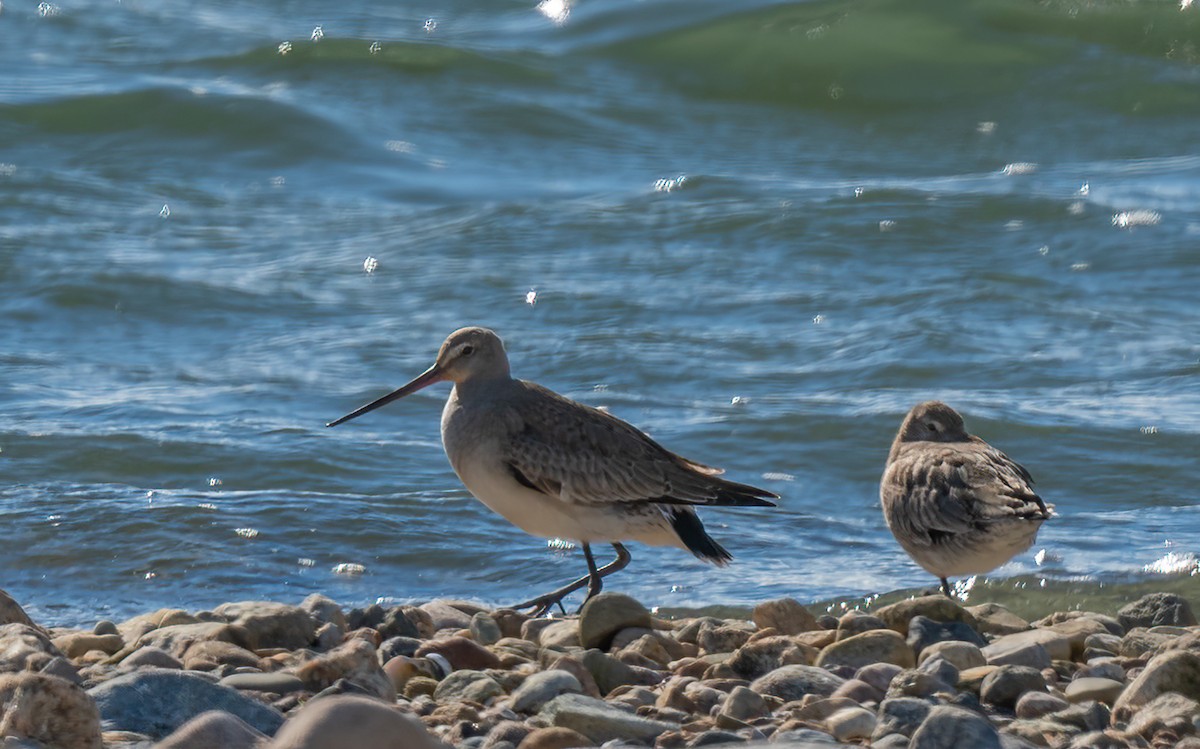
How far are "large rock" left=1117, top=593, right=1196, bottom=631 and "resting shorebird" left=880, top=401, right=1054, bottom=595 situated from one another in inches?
17.4

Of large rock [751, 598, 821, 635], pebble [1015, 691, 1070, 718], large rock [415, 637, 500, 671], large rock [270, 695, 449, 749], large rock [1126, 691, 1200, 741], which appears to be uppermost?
large rock [270, 695, 449, 749]

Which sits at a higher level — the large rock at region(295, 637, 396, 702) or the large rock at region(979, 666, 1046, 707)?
the large rock at region(295, 637, 396, 702)

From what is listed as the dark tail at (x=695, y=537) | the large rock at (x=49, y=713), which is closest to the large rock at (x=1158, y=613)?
the dark tail at (x=695, y=537)

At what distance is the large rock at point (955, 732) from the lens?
13.7ft

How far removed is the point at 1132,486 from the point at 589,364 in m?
3.57

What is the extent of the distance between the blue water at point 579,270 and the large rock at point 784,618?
1331mm

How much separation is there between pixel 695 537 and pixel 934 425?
4.13 feet

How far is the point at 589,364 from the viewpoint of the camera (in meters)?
11.3

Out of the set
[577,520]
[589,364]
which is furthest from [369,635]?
[589,364]

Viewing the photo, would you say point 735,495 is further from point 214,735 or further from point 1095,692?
point 214,735

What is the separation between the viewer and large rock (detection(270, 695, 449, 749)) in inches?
128

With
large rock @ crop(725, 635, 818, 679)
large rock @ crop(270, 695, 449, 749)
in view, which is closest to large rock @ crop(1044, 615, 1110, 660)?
large rock @ crop(725, 635, 818, 679)

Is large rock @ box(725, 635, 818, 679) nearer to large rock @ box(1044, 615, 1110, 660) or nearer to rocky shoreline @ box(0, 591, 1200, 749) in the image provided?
rocky shoreline @ box(0, 591, 1200, 749)

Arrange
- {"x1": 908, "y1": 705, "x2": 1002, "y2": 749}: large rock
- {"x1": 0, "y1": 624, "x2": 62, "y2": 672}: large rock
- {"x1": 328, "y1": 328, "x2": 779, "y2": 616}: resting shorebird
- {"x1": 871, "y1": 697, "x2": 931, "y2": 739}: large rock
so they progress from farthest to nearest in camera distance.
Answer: {"x1": 328, "y1": 328, "x2": 779, "y2": 616}: resting shorebird < {"x1": 0, "y1": 624, "x2": 62, "y2": 672}: large rock < {"x1": 871, "y1": 697, "x2": 931, "y2": 739}: large rock < {"x1": 908, "y1": 705, "x2": 1002, "y2": 749}: large rock
